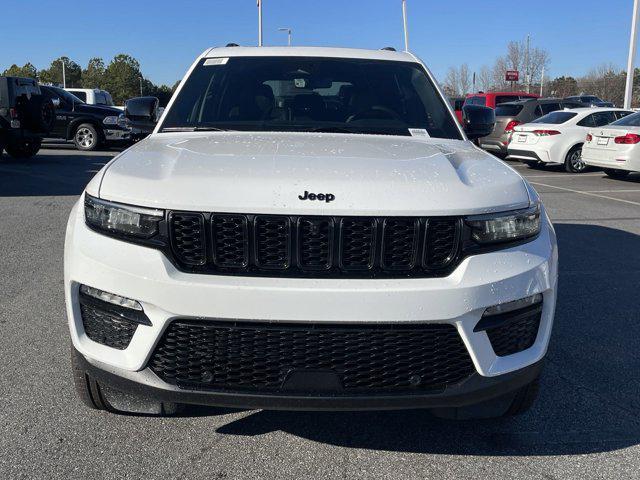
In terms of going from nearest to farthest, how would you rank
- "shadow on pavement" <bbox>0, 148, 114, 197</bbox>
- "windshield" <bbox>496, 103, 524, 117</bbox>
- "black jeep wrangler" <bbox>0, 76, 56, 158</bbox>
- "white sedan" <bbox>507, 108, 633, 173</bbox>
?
"shadow on pavement" <bbox>0, 148, 114, 197</bbox>
"black jeep wrangler" <bbox>0, 76, 56, 158</bbox>
"white sedan" <bbox>507, 108, 633, 173</bbox>
"windshield" <bbox>496, 103, 524, 117</bbox>

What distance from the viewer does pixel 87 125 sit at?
17828 mm

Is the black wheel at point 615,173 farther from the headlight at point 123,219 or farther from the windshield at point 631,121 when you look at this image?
the headlight at point 123,219

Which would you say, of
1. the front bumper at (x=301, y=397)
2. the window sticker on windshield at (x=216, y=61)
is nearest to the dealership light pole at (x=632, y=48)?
the window sticker on windshield at (x=216, y=61)

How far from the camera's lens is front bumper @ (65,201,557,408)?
93.7 inches

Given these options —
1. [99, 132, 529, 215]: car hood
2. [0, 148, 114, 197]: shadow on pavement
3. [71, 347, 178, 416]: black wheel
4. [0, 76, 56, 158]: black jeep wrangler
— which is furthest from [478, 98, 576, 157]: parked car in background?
[71, 347, 178, 416]: black wheel

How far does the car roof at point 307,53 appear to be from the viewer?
176 inches

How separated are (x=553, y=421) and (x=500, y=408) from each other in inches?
17.1

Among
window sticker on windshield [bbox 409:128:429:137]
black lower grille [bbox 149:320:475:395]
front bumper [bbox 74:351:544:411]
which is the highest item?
window sticker on windshield [bbox 409:128:429:137]

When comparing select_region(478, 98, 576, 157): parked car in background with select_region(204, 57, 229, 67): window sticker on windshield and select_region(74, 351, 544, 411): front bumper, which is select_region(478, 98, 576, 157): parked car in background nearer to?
select_region(204, 57, 229, 67): window sticker on windshield

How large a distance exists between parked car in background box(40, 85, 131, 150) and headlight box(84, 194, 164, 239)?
52.0 ft

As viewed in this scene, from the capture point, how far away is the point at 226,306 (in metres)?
2.38

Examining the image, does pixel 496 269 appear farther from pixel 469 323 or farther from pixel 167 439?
pixel 167 439

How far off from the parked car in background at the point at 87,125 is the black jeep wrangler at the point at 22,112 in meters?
3.35

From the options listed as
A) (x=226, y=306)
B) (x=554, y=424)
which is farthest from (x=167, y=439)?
(x=554, y=424)
